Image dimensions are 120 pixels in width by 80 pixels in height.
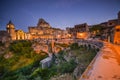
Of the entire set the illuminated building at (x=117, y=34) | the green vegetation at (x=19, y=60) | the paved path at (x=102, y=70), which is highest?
the illuminated building at (x=117, y=34)

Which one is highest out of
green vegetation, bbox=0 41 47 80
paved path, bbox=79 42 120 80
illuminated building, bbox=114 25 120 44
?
illuminated building, bbox=114 25 120 44

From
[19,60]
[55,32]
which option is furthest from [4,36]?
[55,32]

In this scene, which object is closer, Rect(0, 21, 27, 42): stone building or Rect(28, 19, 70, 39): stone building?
Rect(0, 21, 27, 42): stone building

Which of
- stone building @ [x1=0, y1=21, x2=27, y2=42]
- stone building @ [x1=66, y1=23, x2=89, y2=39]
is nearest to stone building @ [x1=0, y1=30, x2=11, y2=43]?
stone building @ [x1=0, y1=21, x2=27, y2=42]

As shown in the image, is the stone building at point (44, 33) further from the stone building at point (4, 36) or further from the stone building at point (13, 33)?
the stone building at point (4, 36)

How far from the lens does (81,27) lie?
48.6 m

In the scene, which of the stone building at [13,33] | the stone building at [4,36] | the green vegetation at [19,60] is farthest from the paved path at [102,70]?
the stone building at [13,33]

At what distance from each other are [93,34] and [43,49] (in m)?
20.6

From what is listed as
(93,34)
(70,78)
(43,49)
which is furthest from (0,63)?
(93,34)

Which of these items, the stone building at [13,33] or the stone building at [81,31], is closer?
the stone building at [81,31]

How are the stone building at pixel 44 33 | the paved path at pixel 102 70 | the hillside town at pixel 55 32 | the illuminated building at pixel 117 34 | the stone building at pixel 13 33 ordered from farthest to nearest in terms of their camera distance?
1. the stone building at pixel 44 33
2. the stone building at pixel 13 33
3. the hillside town at pixel 55 32
4. the illuminated building at pixel 117 34
5. the paved path at pixel 102 70

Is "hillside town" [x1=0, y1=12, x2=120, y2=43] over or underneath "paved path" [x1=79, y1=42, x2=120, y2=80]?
over

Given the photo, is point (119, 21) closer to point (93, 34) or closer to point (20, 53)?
point (93, 34)

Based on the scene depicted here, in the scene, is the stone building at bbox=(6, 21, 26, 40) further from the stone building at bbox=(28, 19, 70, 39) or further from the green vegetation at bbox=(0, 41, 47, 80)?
the green vegetation at bbox=(0, 41, 47, 80)
